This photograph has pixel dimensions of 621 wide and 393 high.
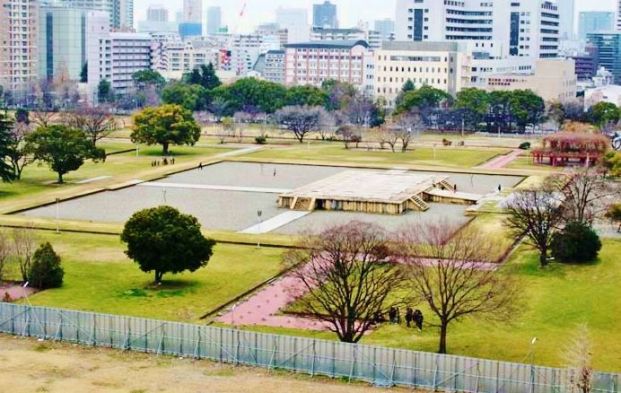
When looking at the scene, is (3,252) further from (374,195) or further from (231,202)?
(374,195)

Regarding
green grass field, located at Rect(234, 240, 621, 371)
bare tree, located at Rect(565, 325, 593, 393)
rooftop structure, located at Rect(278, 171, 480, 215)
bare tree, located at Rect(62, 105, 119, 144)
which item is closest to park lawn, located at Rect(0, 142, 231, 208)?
bare tree, located at Rect(62, 105, 119, 144)

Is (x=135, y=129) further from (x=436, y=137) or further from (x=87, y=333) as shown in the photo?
(x=87, y=333)

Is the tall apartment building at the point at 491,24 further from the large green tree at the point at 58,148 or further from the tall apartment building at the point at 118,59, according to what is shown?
the large green tree at the point at 58,148

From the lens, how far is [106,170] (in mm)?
70375

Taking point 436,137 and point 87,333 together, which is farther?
point 436,137

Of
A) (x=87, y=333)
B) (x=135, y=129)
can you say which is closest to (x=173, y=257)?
(x=87, y=333)

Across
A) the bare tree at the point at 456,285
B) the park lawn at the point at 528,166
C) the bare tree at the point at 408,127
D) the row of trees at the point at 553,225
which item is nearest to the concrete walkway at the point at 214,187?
the row of trees at the point at 553,225

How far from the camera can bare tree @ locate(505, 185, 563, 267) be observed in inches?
1638

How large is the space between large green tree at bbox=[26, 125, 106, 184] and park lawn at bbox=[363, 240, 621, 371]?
31700mm

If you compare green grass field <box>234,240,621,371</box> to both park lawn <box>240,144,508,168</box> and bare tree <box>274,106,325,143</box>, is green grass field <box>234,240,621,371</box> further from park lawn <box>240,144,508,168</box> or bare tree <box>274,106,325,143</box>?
bare tree <box>274,106,325,143</box>

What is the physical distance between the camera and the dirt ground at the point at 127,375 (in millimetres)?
26688

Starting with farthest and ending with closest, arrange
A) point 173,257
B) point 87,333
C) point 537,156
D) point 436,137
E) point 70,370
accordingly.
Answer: point 436,137 → point 537,156 → point 173,257 → point 87,333 → point 70,370

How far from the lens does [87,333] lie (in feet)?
100.0

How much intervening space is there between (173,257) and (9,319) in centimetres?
698
